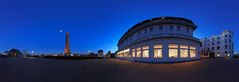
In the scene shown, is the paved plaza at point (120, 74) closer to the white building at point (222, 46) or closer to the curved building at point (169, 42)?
the curved building at point (169, 42)

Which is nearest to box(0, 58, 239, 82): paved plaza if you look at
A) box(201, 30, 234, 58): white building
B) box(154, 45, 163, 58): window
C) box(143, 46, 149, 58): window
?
box(154, 45, 163, 58): window

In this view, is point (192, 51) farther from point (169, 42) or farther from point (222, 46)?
point (222, 46)

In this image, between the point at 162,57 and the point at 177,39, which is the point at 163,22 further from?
the point at 162,57

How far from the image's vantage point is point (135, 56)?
36.1 meters

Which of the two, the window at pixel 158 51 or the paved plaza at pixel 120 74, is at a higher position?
the window at pixel 158 51

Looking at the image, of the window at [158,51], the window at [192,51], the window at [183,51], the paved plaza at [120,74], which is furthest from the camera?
the window at [192,51]

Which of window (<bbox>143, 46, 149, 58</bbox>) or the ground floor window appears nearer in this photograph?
the ground floor window

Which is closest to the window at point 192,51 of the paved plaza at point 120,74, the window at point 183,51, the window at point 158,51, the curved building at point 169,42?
the curved building at point 169,42

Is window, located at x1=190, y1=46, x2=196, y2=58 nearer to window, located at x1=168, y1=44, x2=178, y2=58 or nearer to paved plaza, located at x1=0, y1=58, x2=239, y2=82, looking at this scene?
window, located at x1=168, y1=44, x2=178, y2=58

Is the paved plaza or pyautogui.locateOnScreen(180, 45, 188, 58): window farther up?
pyautogui.locateOnScreen(180, 45, 188, 58): window

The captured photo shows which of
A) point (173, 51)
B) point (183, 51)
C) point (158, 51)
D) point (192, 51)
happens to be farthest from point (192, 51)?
point (158, 51)

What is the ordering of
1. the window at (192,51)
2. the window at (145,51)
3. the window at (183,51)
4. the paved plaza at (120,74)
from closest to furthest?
the paved plaza at (120,74)
the window at (183,51)
the window at (192,51)
the window at (145,51)

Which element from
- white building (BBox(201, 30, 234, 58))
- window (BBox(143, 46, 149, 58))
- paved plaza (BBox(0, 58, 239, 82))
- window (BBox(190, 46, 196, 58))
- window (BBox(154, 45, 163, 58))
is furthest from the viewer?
white building (BBox(201, 30, 234, 58))

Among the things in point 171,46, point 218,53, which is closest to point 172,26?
point 171,46
